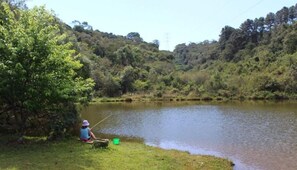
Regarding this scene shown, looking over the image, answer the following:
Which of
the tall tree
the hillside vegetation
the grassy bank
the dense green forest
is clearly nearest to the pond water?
the grassy bank

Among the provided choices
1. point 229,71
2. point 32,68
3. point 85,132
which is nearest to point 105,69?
point 229,71

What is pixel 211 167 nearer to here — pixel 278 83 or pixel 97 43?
pixel 278 83

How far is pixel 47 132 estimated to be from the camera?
17469 mm

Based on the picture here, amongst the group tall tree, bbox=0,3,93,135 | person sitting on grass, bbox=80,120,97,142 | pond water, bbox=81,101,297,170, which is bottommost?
pond water, bbox=81,101,297,170

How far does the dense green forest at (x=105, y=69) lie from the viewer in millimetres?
14828

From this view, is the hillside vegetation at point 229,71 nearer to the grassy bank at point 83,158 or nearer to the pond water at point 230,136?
the pond water at point 230,136

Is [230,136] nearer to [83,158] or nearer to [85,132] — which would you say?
[85,132]

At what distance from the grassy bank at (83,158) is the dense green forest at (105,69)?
78.2 inches

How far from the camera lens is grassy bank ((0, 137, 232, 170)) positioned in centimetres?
1177

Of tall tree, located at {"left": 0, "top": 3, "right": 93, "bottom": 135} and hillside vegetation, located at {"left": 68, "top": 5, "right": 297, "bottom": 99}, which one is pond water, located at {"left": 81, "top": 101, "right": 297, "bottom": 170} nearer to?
tall tree, located at {"left": 0, "top": 3, "right": 93, "bottom": 135}

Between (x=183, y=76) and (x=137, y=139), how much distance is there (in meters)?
64.7

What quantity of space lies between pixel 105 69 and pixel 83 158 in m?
66.9

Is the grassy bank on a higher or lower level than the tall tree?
lower

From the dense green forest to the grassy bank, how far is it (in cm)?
199
